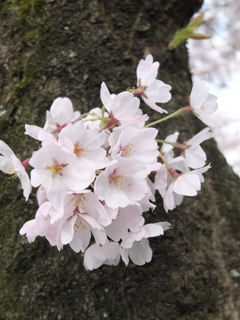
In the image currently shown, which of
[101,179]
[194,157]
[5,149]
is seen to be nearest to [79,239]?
[101,179]

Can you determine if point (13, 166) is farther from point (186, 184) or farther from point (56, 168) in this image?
point (186, 184)

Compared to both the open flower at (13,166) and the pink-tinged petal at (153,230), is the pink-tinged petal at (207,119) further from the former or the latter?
the open flower at (13,166)

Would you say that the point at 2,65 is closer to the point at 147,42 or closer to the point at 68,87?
the point at 68,87

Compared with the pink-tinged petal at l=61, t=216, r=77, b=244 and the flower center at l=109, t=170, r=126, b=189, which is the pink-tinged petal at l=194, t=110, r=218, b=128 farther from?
the pink-tinged petal at l=61, t=216, r=77, b=244

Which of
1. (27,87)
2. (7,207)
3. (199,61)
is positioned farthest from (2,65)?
(199,61)

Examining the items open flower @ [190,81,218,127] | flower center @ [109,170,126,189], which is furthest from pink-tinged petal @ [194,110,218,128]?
flower center @ [109,170,126,189]

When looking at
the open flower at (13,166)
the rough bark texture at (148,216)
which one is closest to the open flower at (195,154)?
the rough bark texture at (148,216)
